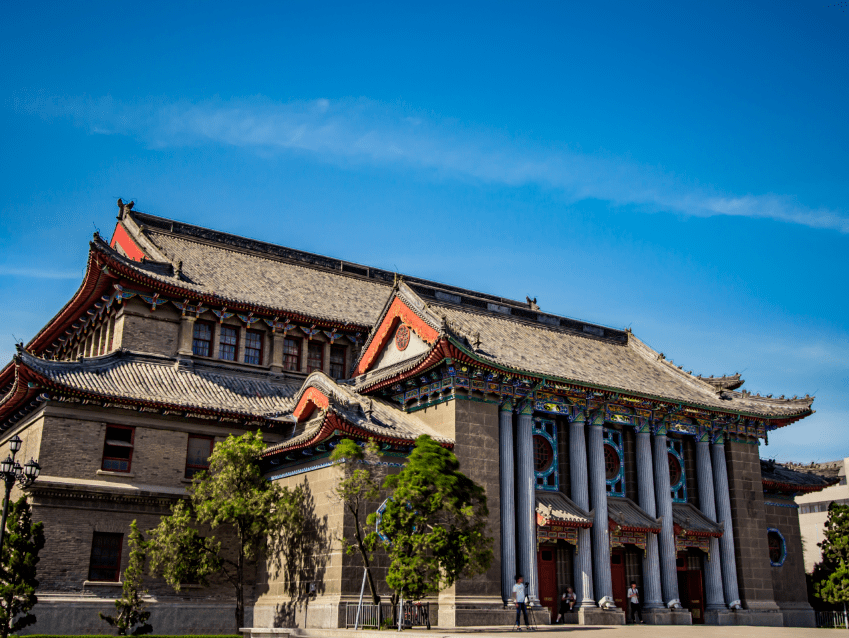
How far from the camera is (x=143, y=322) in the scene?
103ft

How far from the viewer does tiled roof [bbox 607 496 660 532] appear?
28967 mm

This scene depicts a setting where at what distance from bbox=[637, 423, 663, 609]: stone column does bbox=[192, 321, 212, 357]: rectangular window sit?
17.3 meters

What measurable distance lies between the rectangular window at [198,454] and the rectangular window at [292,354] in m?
5.76

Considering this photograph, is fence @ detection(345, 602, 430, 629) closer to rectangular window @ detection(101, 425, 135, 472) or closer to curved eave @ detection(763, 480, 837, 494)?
rectangular window @ detection(101, 425, 135, 472)

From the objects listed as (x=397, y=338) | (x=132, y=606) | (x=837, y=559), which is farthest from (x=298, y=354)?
(x=837, y=559)

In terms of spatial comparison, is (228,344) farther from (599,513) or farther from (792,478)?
(792,478)

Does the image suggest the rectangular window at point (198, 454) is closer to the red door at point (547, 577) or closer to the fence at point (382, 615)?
the fence at point (382, 615)

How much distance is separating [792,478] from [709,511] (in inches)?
297

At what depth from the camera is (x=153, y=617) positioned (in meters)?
26.3

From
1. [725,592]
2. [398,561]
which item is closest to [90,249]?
[398,561]

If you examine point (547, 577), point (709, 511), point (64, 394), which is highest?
point (64, 394)

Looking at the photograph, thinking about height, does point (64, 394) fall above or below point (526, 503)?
above

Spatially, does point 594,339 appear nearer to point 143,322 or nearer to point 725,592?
point 725,592

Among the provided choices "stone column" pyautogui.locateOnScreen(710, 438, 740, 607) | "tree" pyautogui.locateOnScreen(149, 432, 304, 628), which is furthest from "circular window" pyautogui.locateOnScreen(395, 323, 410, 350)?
"stone column" pyautogui.locateOnScreen(710, 438, 740, 607)
